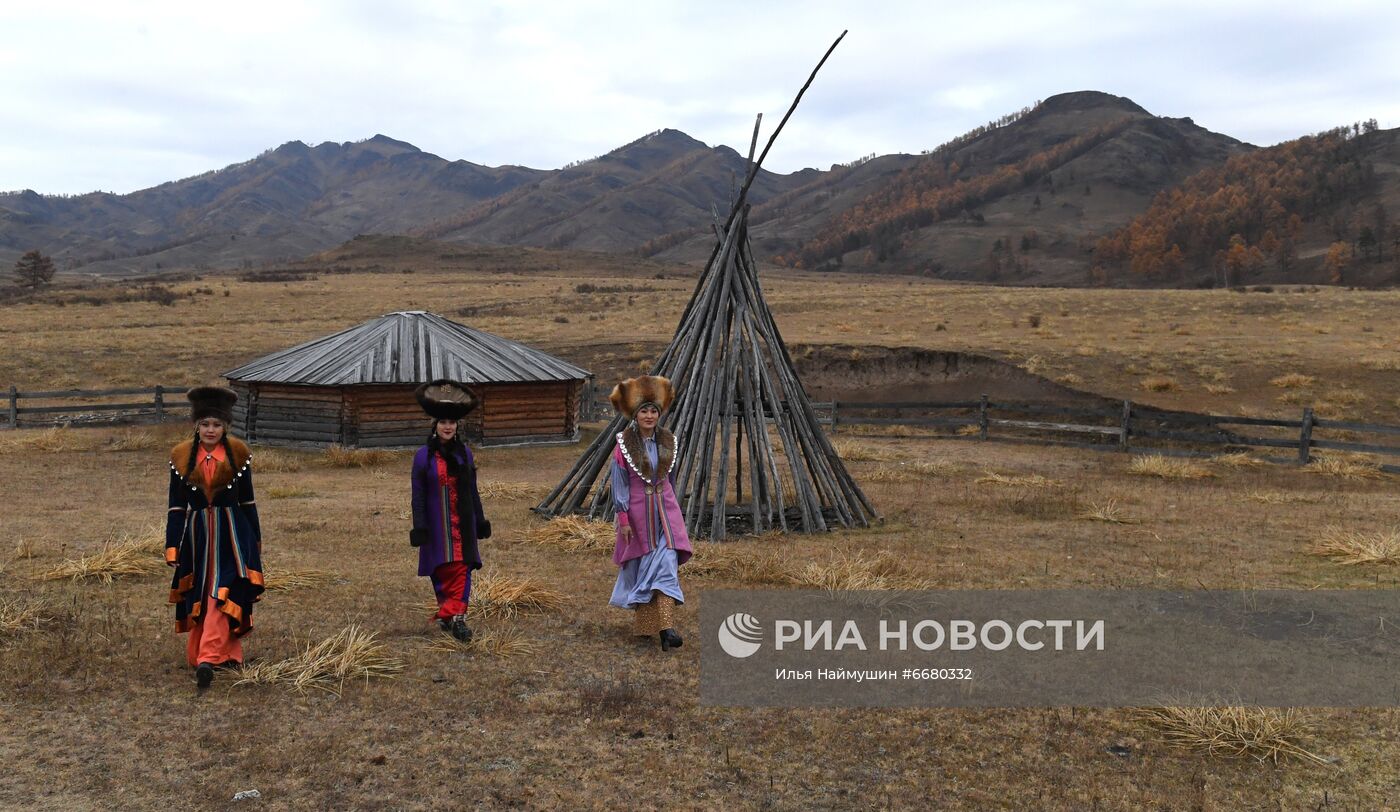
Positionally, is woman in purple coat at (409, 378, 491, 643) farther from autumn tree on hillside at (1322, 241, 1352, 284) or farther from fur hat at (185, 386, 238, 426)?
autumn tree on hillside at (1322, 241, 1352, 284)

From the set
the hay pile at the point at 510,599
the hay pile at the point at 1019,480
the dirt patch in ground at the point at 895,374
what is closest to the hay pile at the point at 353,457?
the hay pile at the point at 510,599

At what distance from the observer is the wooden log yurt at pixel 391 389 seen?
1538 cm

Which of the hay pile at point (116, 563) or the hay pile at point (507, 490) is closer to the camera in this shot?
the hay pile at point (116, 563)

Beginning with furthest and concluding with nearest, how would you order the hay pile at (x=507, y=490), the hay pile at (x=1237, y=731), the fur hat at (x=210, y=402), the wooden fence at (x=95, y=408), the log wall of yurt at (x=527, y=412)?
1. the wooden fence at (x=95, y=408)
2. the log wall of yurt at (x=527, y=412)
3. the hay pile at (x=507, y=490)
4. the fur hat at (x=210, y=402)
5. the hay pile at (x=1237, y=731)

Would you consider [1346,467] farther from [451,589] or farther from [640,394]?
[451,589]

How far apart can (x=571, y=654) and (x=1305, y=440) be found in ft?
40.1

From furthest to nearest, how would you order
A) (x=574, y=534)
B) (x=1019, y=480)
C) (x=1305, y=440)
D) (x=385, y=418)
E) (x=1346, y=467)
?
(x=385, y=418), (x=1305, y=440), (x=1346, y=467), (x=1019, y=480), (x=574, y=534)

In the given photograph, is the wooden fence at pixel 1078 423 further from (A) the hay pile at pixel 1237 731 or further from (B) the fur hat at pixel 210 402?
(B) the fur hat at pixel 210 402

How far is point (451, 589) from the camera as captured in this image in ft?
18.2

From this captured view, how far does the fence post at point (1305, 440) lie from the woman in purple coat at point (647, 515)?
1149 centimetres

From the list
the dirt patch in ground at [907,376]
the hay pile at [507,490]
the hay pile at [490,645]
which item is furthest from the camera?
the dirt patch in ground at [907,376]

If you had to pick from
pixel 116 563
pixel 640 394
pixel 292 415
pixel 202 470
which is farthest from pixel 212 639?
pixel 292 415

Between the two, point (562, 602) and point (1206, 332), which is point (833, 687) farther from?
point (1206, 332)

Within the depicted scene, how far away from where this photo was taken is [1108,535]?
28.7 feet
